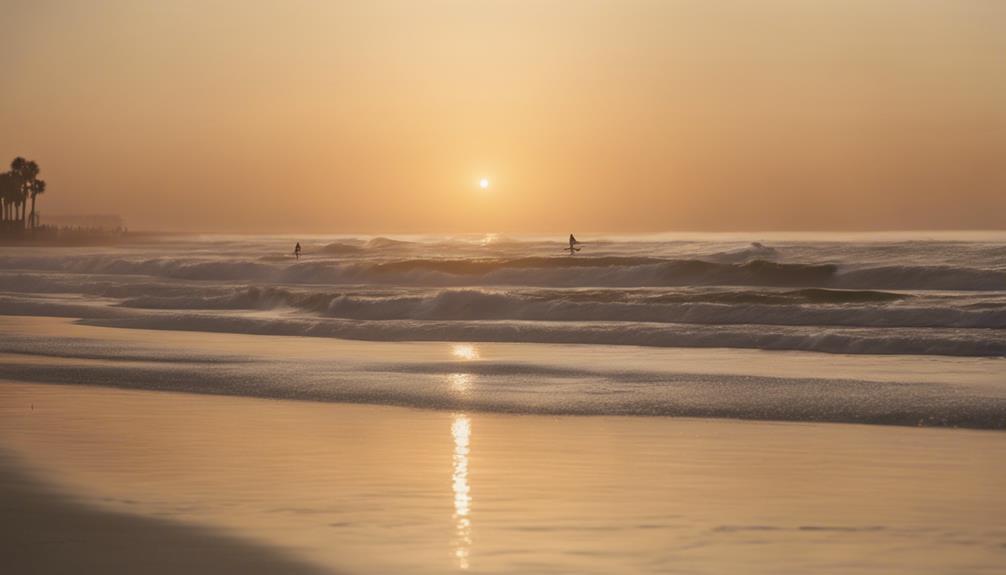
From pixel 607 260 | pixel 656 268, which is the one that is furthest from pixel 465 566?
pixel 607 260

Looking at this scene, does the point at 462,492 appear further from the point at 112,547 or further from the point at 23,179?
the point at 23,179

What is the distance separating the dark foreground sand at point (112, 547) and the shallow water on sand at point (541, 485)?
26 cm

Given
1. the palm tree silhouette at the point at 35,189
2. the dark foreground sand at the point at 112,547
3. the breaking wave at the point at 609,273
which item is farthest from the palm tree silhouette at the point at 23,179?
the dark foreground sand at the point at 112,547

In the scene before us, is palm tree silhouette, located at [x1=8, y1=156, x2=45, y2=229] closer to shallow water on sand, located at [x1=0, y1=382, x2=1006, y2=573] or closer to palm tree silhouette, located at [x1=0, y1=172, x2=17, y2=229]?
palm tree silhouette, located at [x1=0, y1=172, x2=17, y2=229]

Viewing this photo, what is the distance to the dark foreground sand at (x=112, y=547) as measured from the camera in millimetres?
7801

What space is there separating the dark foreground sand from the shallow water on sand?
257 mm

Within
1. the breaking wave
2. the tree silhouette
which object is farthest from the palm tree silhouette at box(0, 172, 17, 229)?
the breaking wave

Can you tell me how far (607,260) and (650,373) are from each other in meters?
39.3

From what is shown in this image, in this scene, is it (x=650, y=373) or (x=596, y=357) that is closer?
(x=650, y=373)

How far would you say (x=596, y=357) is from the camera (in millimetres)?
22141

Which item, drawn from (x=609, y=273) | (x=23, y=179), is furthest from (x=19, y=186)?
(x=609, y=273)

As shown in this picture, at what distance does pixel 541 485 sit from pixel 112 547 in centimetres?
368

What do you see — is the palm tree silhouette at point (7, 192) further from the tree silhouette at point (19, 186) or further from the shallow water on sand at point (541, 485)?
the shallow water on sand at point (541, 485)

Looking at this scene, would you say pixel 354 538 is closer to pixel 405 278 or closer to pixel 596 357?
pixel 596 357
